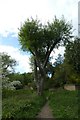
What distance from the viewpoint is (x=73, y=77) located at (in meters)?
50.8

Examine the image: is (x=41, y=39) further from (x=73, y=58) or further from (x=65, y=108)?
(x=65, y=108)

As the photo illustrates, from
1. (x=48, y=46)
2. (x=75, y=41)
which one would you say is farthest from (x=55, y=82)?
(x=48, y=46)

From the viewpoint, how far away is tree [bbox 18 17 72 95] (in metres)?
42.0

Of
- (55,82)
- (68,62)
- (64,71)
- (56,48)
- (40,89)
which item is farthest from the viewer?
(55,82)

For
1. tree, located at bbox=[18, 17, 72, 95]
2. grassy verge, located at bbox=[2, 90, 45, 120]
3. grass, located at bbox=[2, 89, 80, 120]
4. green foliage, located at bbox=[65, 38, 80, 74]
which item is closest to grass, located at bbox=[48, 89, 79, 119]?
grass, located at bbox=[2, 89, 80, 120]

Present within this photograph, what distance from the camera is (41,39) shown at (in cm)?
4266

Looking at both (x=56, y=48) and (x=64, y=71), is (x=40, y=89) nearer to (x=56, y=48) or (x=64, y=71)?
(x=56, y=48)

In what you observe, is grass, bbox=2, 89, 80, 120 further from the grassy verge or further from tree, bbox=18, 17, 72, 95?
tree, bbox=18, 17, 72, 95

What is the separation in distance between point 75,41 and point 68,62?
377 cm

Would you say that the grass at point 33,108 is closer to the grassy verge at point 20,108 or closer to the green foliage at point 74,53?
the grassy verge at point 20,108

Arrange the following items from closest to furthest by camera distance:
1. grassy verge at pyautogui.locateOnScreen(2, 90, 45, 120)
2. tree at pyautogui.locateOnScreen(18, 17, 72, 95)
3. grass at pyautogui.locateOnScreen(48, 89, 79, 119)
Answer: grassy verge at pyautogui.locateOnScreen(2, 90, 45, 120)
grass at pyautogui.locateOnScreen(48, 89, 79, 119)
tree at pyautogui.locateOnScreen(18, 17, 72, 95)

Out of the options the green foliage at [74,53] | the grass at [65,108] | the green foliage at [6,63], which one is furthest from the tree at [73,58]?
the grass at [65,108]

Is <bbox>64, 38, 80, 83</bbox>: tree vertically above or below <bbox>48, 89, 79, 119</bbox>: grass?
above

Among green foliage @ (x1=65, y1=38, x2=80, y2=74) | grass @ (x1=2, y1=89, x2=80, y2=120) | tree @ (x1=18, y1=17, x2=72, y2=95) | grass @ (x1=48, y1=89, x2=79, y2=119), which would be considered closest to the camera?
grass @ (x1=2, y1=89, x2=80, y2=120)
